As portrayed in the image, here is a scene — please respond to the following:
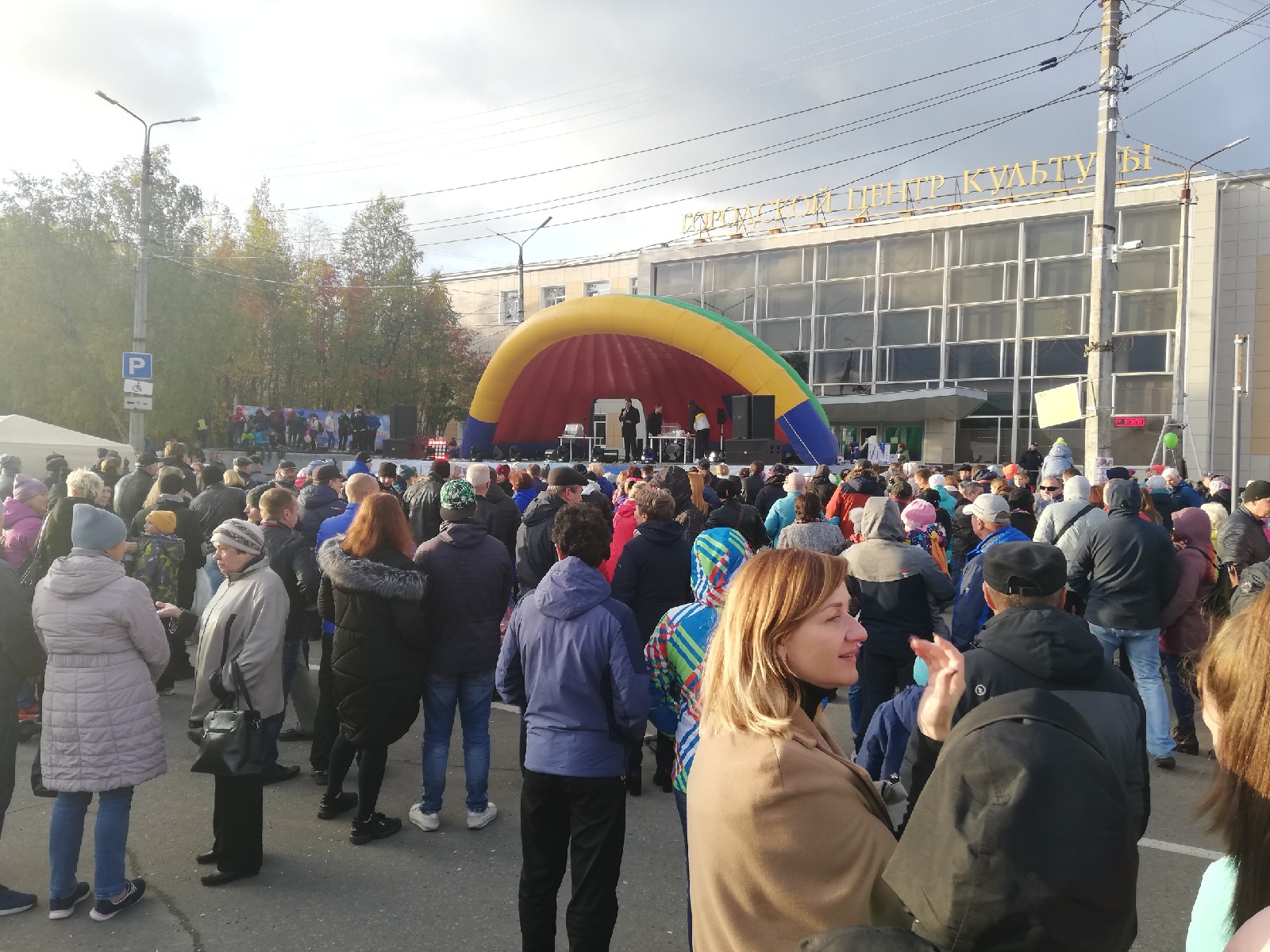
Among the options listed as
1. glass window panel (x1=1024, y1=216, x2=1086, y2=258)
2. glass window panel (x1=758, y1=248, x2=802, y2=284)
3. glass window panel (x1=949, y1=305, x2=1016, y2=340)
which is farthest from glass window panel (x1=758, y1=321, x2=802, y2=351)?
glass window panel (x1=1024, y1=216, x2=1086, y2=258)

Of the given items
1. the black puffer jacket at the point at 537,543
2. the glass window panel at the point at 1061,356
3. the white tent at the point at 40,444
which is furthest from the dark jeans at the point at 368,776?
the glass window panel at the point at 1061,356

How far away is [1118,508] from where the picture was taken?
554 centimetres

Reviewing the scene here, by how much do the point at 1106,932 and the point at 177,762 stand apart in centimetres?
585

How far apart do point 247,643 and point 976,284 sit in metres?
29.3

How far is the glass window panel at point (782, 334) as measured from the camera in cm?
3244

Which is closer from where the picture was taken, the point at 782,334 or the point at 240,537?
the point at 240,537

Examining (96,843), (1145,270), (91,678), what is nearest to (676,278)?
(1145,270)

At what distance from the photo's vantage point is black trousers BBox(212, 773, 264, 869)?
159 inches

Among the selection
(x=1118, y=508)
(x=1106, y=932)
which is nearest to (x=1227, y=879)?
(x=1106, y=932)

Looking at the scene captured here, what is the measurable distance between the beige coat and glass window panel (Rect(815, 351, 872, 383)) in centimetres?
3062

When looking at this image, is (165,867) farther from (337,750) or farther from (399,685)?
(399,685)

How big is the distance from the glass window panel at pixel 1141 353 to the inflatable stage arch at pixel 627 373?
1234 centimetres

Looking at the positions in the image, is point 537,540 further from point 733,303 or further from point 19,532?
point 733,303

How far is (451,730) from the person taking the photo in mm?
4602
